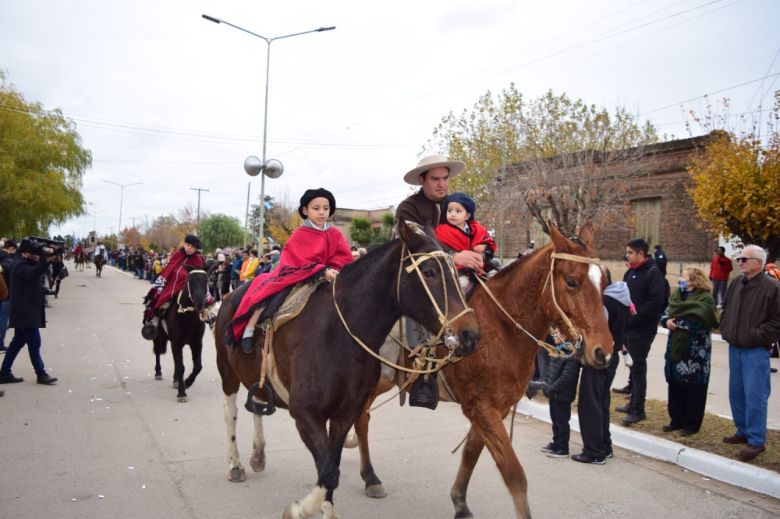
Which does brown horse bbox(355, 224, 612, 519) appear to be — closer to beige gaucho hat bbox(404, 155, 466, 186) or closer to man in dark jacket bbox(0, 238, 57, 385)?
beige gaucho hat bbox(404, 155, 466, 186)

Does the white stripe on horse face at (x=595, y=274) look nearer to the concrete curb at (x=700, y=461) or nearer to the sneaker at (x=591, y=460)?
the sneaker at (x=591, y=460)

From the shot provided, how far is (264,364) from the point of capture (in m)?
4.42

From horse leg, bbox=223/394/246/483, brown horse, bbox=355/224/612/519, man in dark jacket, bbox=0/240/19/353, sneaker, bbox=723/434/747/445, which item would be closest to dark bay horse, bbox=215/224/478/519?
brown horse, bbox=355/224/612/519

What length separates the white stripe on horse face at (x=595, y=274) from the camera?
4141mm

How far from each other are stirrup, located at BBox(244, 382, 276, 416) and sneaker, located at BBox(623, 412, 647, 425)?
→ 477cm

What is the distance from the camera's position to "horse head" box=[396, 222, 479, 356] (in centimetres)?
343

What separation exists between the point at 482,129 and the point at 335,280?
21403mm

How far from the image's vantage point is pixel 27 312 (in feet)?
29.6

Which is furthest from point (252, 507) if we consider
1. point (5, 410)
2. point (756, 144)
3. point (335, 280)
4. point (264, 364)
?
Result: point (756, 144)

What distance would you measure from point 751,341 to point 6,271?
13.9 m

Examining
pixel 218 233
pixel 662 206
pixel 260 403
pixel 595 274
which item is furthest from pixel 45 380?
pixel 218 233

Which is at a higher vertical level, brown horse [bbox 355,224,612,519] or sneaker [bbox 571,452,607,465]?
brown horse [bbox 355,224,612,519]

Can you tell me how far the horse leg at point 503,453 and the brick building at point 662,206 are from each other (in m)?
20.0

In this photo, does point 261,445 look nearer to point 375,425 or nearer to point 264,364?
point 264,364
